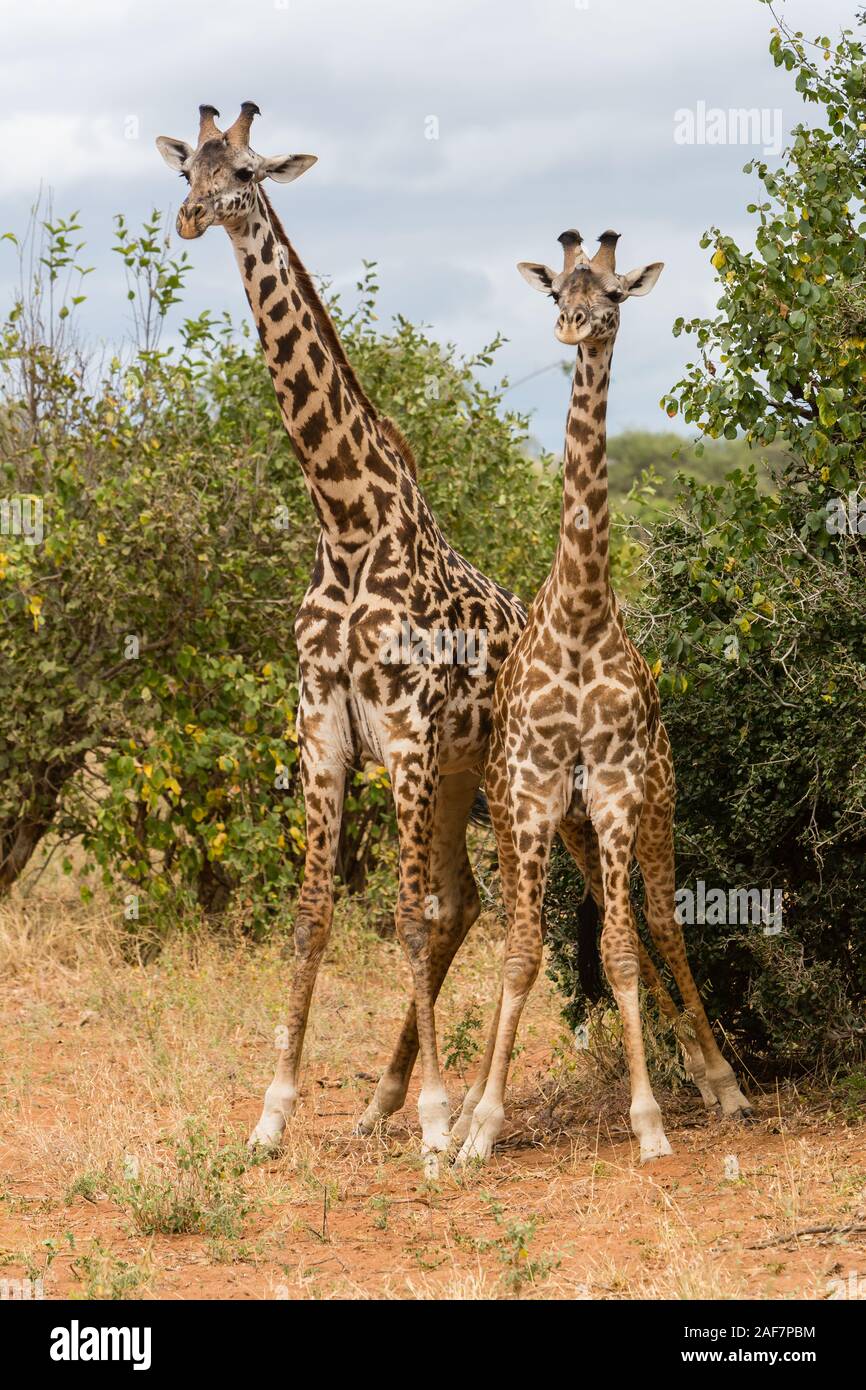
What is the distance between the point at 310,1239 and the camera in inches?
210

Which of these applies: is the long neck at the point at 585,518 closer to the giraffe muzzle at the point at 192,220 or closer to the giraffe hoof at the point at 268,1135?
the giraffe muzzle at the point at 192,220

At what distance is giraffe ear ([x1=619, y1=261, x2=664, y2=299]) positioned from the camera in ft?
20.0

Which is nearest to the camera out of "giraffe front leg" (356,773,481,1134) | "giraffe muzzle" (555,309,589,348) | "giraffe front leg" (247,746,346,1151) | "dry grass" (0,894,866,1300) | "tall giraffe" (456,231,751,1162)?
"dry grass" (0,894,866,1300)

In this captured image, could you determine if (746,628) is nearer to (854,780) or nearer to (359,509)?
(854,780)

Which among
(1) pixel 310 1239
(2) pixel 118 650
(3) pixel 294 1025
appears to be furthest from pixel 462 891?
(2) pixel 118 650

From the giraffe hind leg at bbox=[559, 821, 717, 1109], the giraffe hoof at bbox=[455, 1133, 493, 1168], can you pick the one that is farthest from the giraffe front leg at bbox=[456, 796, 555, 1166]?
the giraffe hind leg at bbox=[559, 821, 717, 1109]

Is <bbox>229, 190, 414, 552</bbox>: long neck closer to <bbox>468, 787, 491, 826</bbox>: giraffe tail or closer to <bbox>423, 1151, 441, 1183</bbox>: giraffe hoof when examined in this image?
<bbox>468, 787, 491, 826</bbox>: giraffe tail

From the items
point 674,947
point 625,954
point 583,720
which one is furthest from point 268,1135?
point 583,720

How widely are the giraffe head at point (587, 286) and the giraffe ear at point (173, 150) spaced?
4.85 ft

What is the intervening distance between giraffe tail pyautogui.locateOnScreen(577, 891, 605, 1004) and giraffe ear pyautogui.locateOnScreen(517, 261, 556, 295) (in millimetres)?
2561

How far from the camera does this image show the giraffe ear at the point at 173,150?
655 centimetres

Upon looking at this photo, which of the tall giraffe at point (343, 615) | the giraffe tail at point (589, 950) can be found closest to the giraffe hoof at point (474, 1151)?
the tall giraffe at point (343, 615)

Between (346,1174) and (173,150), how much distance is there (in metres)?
4.06

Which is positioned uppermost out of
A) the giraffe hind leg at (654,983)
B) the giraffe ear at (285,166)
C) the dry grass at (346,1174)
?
the giraffe ear at (285,166)
